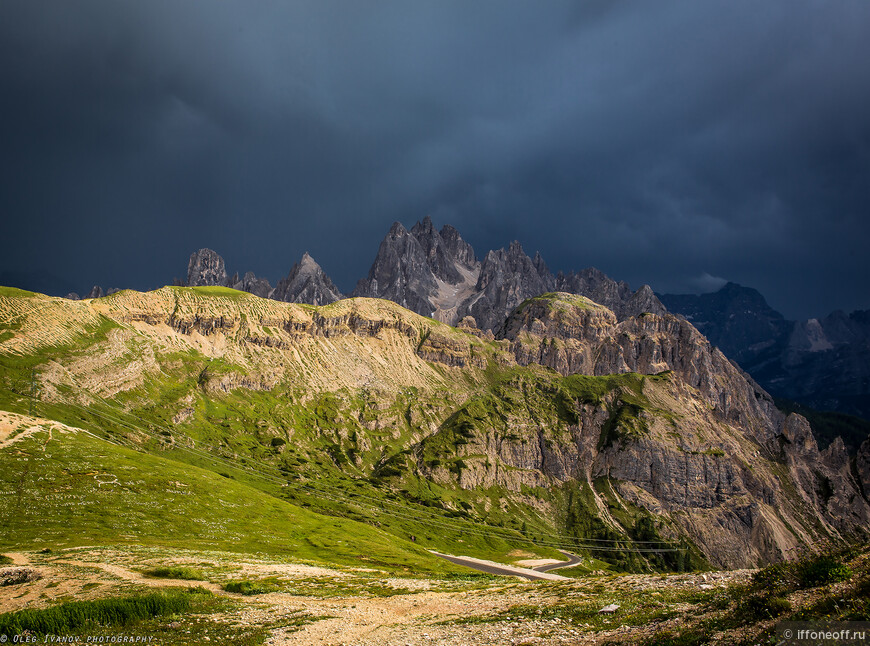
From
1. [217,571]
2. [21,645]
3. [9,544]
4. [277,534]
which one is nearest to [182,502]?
[277,534]

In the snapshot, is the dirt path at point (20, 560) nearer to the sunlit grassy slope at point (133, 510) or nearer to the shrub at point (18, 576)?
the shrub at point (18, 576)

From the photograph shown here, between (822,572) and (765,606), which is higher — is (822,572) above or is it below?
above

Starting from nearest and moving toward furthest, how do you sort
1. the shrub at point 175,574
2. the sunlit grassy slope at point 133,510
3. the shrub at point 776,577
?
the shrub at point 776,577
the shrub at point 175,574
the sunlit grassy slope at point 133,510

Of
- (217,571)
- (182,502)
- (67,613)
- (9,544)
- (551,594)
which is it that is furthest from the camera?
(182,502)

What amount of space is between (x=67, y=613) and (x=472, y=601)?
2753cm

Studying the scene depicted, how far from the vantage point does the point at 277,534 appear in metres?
148

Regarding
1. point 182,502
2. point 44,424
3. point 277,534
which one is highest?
point 44,424

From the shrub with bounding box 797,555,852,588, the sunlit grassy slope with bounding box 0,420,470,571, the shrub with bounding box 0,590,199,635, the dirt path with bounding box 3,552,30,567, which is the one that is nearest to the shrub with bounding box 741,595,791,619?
the shrub with bounding box 797,555,852,588

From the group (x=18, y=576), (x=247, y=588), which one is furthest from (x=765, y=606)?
(x=18, y=576)

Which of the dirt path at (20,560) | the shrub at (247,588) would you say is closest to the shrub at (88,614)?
the shrub at (247,588)

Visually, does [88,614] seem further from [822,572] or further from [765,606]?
[822,572]

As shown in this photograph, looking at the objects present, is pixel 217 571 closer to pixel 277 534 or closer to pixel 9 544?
pixel 9 544

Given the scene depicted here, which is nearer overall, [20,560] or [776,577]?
[776,577]

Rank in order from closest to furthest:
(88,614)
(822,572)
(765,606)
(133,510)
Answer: (765,606)
(822,572)
(88,614)
(133,510)
